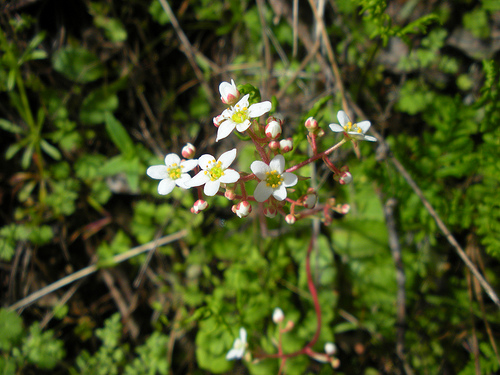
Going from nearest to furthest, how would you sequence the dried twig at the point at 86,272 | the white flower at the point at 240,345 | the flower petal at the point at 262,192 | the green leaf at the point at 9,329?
the flower petal at the point at 262,192 → the white flower at the point at 240,345 → the green leaf at the point at 9,329 → the dried twig at the point at 86,272

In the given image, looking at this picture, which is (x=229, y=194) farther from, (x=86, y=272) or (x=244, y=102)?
(x=86, y=272)

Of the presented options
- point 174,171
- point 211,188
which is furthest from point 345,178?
point 174,171

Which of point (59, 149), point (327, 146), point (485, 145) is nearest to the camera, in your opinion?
point (485, 145)

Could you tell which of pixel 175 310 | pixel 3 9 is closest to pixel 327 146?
pixel 175 310

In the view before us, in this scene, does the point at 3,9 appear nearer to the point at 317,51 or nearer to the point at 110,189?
the point at 110,189

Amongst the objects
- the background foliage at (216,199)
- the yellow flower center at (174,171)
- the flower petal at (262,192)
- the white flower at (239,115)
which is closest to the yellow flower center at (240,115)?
the white flower at (239,115)

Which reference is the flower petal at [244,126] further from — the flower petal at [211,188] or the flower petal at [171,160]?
the flower petal at [171,160]

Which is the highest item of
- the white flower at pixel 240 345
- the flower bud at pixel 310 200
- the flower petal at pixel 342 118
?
the flower petal at pixel 342 118
